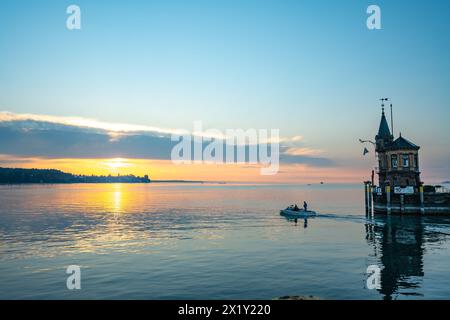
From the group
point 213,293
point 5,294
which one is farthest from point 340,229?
point 5,294

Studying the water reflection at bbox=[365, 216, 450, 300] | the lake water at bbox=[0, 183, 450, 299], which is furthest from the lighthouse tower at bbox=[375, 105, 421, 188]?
the lake water at bbox=[0, 183, 450, 299]

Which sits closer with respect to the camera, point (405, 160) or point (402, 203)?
point (405, 160)

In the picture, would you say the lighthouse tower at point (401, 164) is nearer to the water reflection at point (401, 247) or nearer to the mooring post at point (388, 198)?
the mooring post at point (388, 198)

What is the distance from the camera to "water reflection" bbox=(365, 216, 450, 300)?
25266 millimetres

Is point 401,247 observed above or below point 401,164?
below

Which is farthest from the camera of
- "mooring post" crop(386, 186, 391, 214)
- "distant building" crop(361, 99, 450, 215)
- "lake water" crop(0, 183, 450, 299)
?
"mooring post" crop(386, 186, 391, 214)

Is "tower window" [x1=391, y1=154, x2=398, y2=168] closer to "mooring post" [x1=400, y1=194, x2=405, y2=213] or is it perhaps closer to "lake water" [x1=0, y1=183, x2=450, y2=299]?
"mooring post" [x1=400, y1=194, x2=405, y2=213]

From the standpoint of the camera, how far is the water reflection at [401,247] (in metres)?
25.3

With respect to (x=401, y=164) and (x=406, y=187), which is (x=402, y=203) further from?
(x=401, y=164)

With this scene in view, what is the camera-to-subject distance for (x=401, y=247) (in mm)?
40062

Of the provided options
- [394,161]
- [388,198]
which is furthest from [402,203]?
[394,161]

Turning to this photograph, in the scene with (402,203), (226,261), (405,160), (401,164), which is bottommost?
(226,261)

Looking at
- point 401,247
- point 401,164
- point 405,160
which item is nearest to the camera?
point 401,247
